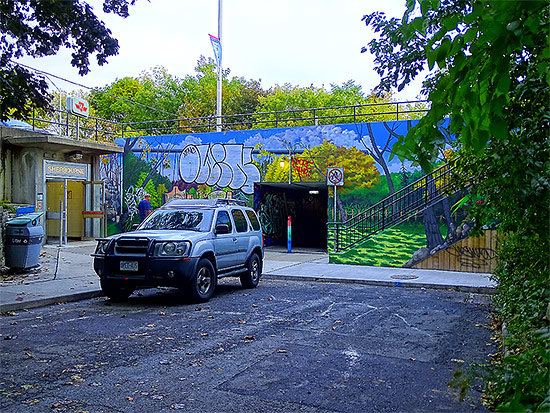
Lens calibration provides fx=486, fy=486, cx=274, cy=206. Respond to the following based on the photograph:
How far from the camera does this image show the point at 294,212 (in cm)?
2708

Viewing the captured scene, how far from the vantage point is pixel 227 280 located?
13.6m

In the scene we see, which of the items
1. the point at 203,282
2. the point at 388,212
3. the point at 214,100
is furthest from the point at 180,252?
the point at 214,100

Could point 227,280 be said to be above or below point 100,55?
below

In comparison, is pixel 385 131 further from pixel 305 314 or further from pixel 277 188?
pixel 305 314

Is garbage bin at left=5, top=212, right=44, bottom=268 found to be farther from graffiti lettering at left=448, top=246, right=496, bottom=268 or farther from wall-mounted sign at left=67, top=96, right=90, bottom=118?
graffiti lettering at left=448, top=246, right=496, bottom=268

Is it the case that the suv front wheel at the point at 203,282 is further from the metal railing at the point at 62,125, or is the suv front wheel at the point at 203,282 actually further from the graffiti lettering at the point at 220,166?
the graffiti lettering at the point at 220,166

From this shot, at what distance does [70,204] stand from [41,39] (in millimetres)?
13828

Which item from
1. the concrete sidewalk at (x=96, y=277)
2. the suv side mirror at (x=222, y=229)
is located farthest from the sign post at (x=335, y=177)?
the suv side mirror at (x=222, y=229)

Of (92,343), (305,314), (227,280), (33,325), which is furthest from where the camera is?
(227,280)

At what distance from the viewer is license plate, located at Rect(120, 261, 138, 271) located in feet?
30.5

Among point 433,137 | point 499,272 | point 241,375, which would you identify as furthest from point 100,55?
point 433,137

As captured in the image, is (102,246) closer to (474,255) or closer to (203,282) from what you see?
(203,282)

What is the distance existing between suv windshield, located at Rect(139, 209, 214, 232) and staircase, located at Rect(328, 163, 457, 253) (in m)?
8.05

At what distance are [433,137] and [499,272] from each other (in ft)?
21.0
